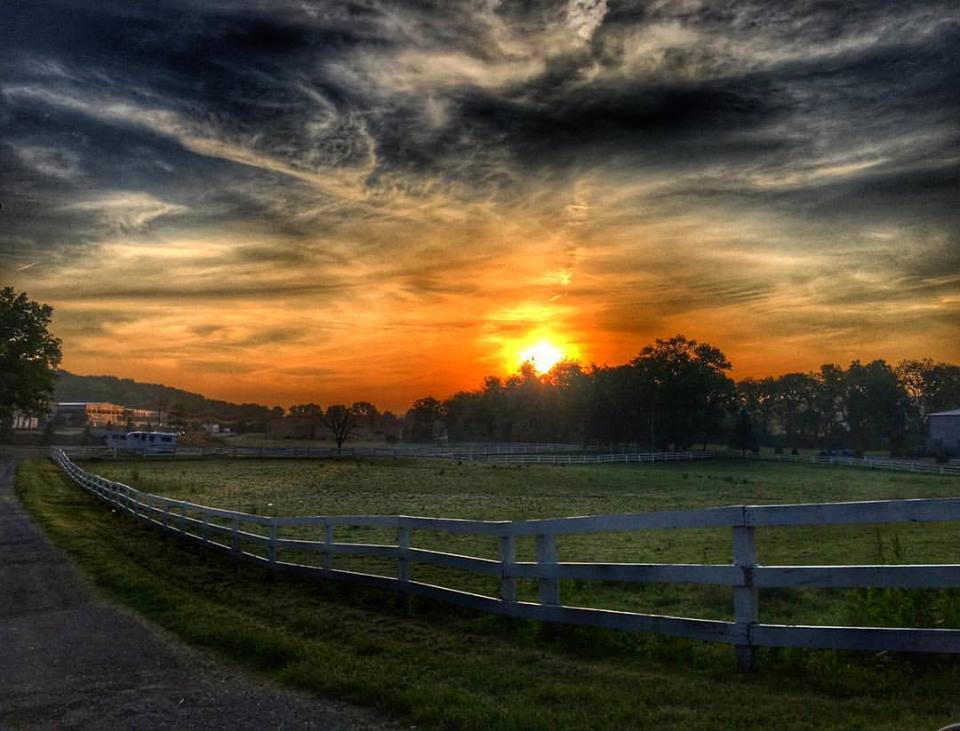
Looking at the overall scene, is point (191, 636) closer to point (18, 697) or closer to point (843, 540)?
point (18, 697)

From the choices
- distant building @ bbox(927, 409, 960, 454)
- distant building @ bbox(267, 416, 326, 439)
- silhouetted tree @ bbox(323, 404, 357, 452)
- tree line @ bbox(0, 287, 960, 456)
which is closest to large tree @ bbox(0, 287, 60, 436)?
tree line @ bbox(0, 287, 960, 456)

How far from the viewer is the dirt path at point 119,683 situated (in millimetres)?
7176

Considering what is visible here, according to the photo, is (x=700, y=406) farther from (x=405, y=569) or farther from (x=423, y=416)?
(x=405, y=569)

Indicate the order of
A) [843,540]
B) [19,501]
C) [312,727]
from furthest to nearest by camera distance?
1. [19,501]
2. [843,540]
3. [312,727]

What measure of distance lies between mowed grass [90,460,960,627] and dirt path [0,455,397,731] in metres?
4.68

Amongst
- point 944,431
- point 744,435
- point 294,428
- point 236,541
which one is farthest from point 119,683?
point 294,428

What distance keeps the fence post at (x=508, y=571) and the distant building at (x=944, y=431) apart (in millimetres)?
105241

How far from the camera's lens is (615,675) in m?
7.66

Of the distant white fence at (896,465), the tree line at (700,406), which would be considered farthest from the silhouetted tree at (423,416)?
the distant white fence at (896,465)

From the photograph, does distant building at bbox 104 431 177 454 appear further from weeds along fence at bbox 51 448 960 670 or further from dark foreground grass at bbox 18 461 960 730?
weeds along fence at bbox 51 448 960 670

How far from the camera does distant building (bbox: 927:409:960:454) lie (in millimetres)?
103125

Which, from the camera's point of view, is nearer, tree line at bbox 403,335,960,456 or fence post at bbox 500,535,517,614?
fence post at bbox 500,535,517,614

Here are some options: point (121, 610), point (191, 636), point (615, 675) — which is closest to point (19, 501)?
point (121, 610)

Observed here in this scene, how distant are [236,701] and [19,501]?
1228 inches
